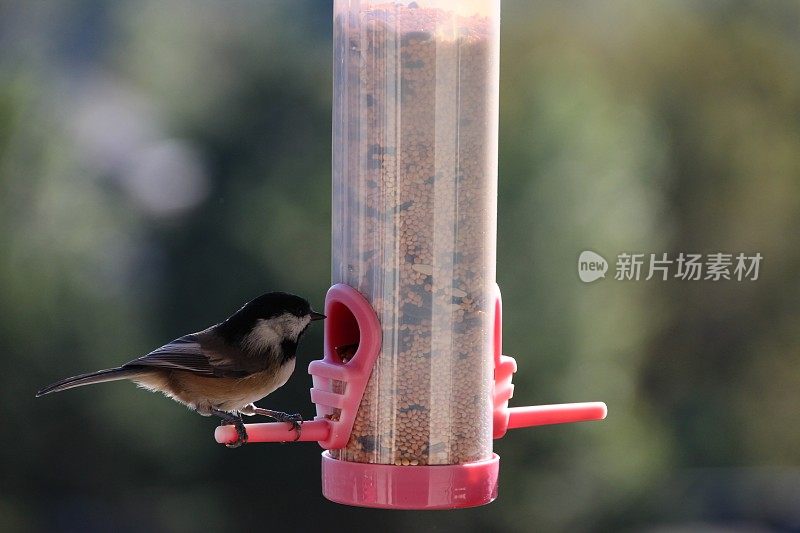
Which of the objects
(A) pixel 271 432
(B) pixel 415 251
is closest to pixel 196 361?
(A) pixel 271 432

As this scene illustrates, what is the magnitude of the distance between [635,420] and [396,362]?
341cm

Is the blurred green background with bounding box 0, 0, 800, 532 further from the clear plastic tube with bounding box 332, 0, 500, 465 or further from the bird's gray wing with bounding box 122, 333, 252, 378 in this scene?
the clear plastic tube with bounding box 332, 0, 500, 465

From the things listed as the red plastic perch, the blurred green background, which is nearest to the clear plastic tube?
the red plastic perch

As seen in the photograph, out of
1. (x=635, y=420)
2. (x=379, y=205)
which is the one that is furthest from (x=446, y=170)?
(x=635, y=420)

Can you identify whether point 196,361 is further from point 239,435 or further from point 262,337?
point 239,435

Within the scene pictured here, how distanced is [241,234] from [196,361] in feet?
7.90

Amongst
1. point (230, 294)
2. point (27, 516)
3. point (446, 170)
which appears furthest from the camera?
point (27, 516)

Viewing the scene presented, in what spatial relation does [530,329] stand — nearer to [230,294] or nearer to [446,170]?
[230,294]

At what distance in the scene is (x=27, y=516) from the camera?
5434mm

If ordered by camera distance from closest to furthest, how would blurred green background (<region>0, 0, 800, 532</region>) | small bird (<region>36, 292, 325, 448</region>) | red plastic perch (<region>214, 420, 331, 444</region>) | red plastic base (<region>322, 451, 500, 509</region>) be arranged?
red plastic perch (<region>214, 420, 331, 444</region>)
red plastic base (<region>322, 451, 500, 509</region>)
small bird (<region>36, 292, 325, 448</region>)
blurred green background (<region>0, 0, 800, 532</region>)

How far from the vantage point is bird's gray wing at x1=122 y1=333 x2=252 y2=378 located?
280 cm

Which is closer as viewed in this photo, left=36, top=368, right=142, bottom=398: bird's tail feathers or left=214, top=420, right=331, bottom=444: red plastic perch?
left=214, top=420, right=331, bottom=444: red plastic perch

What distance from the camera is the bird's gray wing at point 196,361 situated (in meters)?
2.80

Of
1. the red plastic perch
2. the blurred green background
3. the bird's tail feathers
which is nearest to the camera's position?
the red plastic perch
